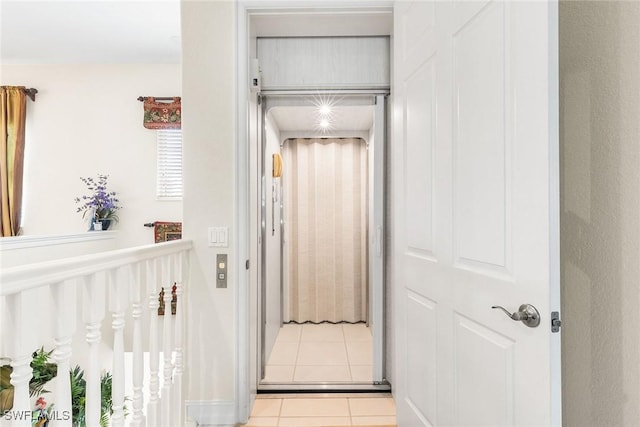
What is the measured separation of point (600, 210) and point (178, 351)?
1808mm

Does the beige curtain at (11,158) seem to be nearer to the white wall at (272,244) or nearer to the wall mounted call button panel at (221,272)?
the white wall at (272,244)

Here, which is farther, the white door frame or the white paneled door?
the white door frame

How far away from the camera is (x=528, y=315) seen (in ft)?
3.16

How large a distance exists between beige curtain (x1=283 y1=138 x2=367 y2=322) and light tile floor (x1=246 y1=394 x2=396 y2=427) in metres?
1.44

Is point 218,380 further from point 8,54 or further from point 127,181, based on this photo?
point 8,54

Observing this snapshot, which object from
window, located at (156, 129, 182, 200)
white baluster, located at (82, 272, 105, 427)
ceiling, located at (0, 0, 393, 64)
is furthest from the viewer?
window, located at (156, 129, 182, 200)

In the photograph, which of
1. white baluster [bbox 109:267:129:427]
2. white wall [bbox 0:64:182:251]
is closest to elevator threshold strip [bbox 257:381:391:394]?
white baluster [bbox 109:267:129:427]

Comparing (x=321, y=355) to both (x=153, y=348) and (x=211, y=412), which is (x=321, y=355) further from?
(x=153, y=348)

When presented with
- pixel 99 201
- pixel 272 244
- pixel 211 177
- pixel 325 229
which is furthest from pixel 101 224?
pixel 211 177

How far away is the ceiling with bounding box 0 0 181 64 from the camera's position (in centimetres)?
303

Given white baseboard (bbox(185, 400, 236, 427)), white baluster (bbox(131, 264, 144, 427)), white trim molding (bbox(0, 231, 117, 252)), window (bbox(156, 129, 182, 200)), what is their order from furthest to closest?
window (bbox(156, 129, 182, 200)) < white trim molding (bbox(0, 231, 117, 252)) < white baseboard (bbox(185, 400, 236, 427)) < white baluster (bbox(131, 264, 144, 427))

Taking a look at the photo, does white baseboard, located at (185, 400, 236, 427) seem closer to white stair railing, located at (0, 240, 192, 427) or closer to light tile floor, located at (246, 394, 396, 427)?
light tile floor, located at (246, 394, 396, 427)

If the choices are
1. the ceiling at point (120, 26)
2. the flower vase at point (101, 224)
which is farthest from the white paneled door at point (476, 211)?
the flower vase at point (101, 224)

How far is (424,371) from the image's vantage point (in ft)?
5.20
